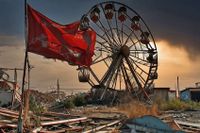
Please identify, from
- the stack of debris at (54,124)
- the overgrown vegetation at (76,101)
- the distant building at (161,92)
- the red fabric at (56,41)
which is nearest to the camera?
the red fabric at (56,41)

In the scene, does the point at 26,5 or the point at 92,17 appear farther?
the point at 92,17

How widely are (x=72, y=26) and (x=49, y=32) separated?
110cm

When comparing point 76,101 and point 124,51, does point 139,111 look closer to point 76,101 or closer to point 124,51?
point 76,101

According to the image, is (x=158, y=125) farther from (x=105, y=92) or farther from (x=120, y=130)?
(x=105, y=92)

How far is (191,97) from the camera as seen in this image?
48.7m

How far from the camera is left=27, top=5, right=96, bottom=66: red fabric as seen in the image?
11.0m

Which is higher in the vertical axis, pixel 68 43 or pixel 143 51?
pixel 143 51

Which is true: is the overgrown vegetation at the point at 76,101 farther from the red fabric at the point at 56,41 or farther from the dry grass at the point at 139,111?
the red fabric at the point at 56,41

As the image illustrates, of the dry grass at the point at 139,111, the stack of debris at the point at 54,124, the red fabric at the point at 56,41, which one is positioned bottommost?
the stack of debris at the point at 54,124

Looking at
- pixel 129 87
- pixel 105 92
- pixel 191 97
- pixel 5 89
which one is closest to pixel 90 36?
pixel 5 89

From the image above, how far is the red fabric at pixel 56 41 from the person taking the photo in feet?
36.2

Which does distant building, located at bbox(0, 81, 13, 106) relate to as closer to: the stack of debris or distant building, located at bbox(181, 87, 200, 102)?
the stack of debris

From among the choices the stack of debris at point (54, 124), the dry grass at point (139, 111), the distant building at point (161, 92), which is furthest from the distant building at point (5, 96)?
the distant building at point (161, 92)

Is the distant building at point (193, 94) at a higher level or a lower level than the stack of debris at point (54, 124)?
higher
